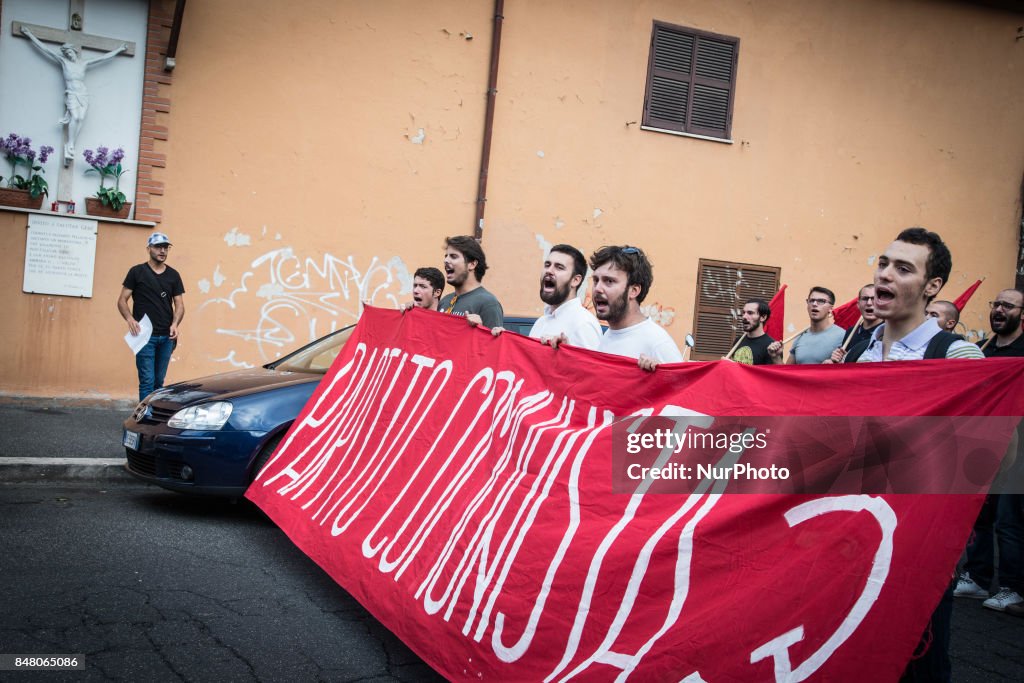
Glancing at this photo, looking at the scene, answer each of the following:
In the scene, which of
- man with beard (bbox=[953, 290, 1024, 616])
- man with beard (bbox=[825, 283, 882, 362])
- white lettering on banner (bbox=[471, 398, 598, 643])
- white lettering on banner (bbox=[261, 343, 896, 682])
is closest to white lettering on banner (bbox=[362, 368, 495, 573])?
white lettering on banner (bbox=[261, 343, 896, 682])

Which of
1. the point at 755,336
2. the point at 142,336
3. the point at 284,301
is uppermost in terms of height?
the point at 755,336

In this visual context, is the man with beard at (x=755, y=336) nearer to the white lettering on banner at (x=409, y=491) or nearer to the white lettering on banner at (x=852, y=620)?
the white lettering on banner at (x=409, y=491)

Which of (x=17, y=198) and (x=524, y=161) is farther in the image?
(x=524, y=161)

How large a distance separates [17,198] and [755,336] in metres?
8.30

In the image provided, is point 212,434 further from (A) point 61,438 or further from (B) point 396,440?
(A) point 61,438

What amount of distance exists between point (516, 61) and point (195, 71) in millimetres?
4119

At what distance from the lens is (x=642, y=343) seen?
4223 mm

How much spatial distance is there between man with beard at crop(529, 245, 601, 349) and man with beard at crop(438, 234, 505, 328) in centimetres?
82

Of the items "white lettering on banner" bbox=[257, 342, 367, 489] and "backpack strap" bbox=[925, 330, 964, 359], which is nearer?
"backpack strap" bbox=[925, 330, 964, 359]

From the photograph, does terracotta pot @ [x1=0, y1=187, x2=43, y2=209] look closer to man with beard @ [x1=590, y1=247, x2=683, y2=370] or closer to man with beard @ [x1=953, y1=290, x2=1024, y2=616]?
man with beard @ [x1=590, y1=247, x2=683, y2=370]

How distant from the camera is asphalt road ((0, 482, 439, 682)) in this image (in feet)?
12.3

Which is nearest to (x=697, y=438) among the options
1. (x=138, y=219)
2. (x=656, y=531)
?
(x=656, y=531)

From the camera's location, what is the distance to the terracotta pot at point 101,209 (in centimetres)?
A: 1087

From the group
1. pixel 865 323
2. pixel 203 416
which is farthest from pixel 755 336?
pixel 203 416
